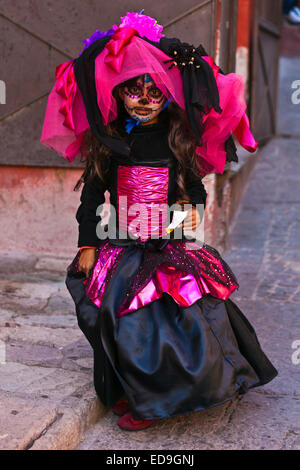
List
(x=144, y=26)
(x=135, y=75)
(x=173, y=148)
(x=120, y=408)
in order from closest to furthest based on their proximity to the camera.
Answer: (x=135, y=75) < (x=144, y=26) < (x=173, y=148) < (x=120, y=408)

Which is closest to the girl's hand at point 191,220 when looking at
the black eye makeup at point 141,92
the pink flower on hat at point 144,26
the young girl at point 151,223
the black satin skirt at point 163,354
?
the young girl at point 151,223

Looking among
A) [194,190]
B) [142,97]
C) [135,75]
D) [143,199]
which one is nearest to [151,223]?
[143,199]

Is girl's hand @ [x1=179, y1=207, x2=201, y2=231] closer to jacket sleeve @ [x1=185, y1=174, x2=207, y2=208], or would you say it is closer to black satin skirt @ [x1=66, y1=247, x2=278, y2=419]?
jacket sleeve @ [x1=185, y1=174, x2=207, y2=208]

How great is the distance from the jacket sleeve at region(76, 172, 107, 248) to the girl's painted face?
356mm

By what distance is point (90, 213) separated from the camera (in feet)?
9.75

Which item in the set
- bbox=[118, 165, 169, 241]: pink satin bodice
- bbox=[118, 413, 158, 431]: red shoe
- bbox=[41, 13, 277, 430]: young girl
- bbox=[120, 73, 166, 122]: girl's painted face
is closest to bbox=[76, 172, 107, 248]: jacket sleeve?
bbox=[41, 13, 277, 430]: young girl

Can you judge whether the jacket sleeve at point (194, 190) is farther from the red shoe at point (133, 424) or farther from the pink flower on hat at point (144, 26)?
the red shoe at point (133, 424)

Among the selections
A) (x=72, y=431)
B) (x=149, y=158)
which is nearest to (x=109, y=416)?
(x=72, y=431)

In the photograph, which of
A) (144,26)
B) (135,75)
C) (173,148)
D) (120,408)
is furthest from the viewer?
(120,408)

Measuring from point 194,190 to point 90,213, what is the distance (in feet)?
1.52

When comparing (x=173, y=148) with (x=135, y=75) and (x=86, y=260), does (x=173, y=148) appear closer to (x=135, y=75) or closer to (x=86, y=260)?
(x=135, y=75)

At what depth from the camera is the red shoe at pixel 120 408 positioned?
3.00 m

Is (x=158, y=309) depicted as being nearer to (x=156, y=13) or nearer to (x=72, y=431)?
(x=72, y=431)

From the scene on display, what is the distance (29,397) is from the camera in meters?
2.92
